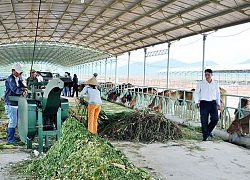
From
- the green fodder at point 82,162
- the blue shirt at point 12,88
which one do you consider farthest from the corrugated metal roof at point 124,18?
the green fodder at point 82,162

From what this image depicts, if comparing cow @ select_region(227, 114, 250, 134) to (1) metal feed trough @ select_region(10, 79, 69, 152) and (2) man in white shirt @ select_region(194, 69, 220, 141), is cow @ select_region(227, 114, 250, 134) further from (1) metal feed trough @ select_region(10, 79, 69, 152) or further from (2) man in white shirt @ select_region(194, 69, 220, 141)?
(1) metal feed trough @ select_region(10, 79, 69, 152)

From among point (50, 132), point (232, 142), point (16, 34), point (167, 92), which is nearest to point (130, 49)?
point (16, 34)

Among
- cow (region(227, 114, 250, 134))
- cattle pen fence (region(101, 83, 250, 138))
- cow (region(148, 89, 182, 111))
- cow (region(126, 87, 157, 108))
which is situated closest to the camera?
cow (region(227, 114, 250, 134))

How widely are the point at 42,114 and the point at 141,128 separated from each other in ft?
8.71

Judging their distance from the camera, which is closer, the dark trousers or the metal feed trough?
the metal feed trough

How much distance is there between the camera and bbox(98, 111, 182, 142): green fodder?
7309 mm

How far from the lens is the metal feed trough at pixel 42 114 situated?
17.7ft

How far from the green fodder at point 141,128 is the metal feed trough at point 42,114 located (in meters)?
1.71

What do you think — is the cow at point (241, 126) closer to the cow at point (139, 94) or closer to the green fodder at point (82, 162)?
the green fodder at point (82, 162)

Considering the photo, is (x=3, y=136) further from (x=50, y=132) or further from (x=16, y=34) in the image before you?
(x=16, y=34)

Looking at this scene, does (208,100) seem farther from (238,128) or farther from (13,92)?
(13,92)

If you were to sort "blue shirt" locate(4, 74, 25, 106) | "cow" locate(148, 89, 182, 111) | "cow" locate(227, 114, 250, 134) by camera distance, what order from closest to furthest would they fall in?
"blue shirt" locate(4, 74, 25, 106) → "cow" locate(227, 114, 250, 134) → "cow" locate(148, 89, 182, 111)

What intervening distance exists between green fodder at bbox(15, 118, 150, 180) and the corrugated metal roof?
187 inches

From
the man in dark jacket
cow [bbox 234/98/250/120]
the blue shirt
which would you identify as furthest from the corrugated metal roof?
cow [bbox 234/98/250/120]
